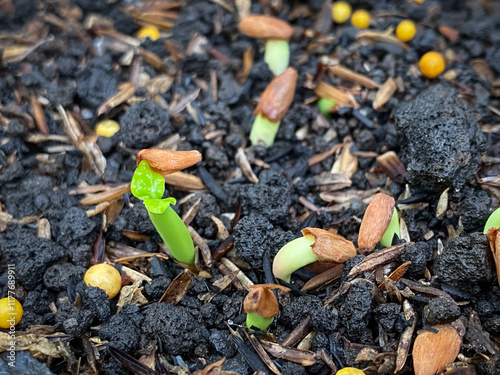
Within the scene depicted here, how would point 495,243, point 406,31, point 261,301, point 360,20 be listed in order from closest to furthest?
point 261,301
point 495,243
point 406,31
point 360,20

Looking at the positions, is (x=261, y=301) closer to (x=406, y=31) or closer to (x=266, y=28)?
(x=266, y=28)

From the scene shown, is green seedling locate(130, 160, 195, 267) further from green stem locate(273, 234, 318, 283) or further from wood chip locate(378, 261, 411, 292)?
wood chip locate(378, 261, 411, 292)

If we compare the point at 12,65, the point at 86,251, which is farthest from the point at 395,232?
the point at 12,65

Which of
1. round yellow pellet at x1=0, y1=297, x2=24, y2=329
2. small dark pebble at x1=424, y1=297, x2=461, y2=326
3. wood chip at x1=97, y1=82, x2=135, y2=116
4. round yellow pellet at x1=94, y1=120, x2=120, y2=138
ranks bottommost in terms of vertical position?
round yellow pellet at x1=0, y1=297, x2=24, y2=329

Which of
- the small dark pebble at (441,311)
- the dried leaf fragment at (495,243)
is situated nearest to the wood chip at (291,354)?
the small dark pebble at (441,311)

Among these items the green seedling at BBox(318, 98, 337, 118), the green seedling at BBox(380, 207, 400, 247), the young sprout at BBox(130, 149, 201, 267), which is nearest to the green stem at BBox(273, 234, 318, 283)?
the green seedling at BBox(380, 207, 400, 247)

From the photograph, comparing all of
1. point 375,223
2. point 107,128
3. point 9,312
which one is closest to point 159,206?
point 9,312
